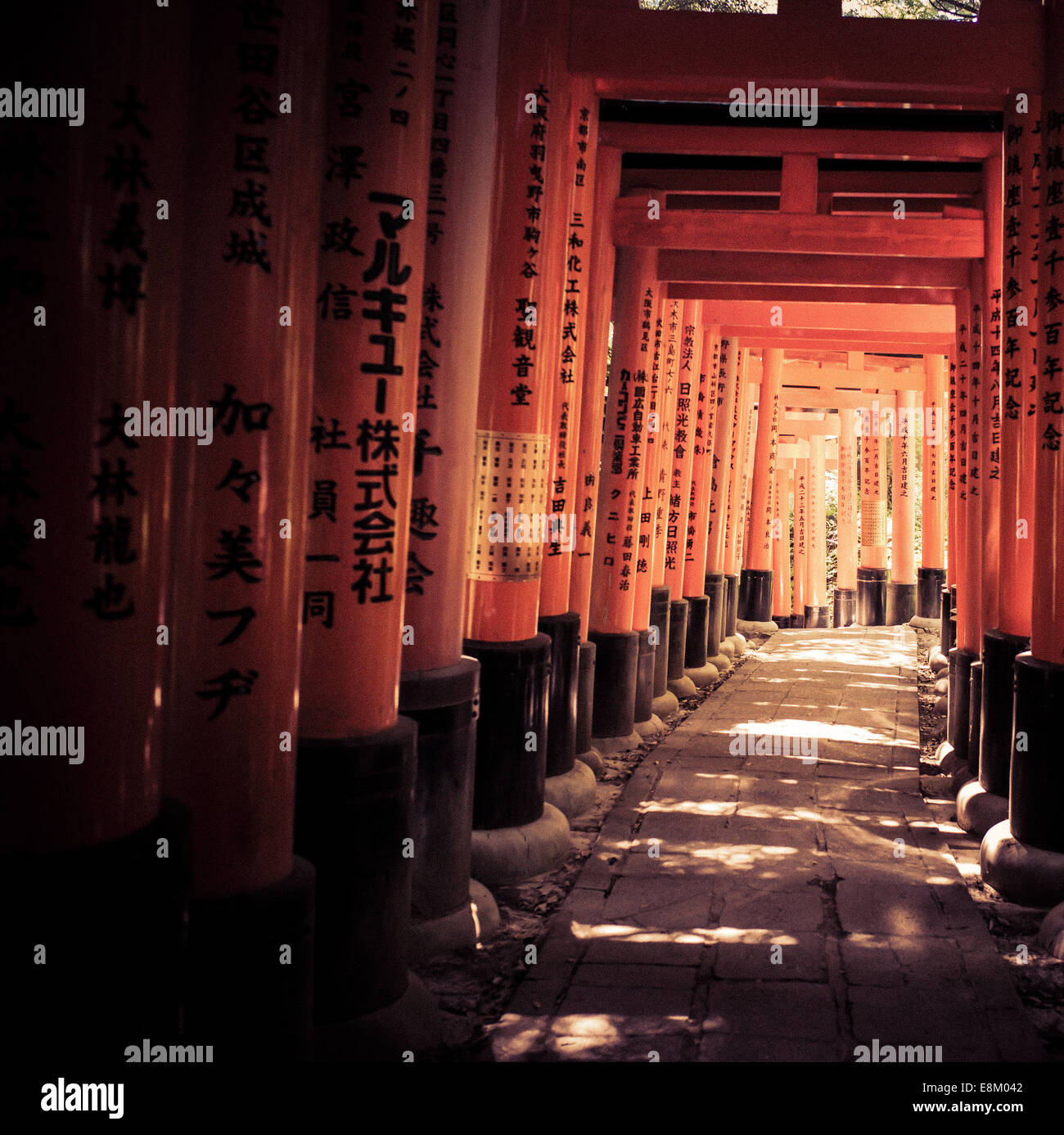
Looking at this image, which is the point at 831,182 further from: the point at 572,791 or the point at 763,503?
Result: the point at 763,503

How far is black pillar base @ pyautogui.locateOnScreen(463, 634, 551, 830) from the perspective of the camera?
18.0 ft

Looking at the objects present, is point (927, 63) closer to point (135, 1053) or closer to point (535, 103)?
point (535, 103)

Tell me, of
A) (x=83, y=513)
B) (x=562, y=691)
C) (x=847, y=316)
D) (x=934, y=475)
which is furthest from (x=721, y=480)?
(x=83, y=513)

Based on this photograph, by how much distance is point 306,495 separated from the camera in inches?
123

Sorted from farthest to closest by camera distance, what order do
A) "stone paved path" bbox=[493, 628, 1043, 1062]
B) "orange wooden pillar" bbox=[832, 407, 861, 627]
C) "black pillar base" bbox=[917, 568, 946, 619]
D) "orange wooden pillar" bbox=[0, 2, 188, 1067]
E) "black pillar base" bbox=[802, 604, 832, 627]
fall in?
"orange wooden pillar" bbox=[832, 407, 861, 627] < "black pillar base" bbox=[802, 604, 832, 627] < "black pillar base" bbox=[917, 568, 946, 619] < "stone paved path" bbox=[493, 628, 1043, 1062] < "orange wooden pillar" bbox=[0, 2, 188, 1067]

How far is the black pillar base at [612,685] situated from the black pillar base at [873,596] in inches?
534

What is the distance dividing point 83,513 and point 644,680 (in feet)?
25.0

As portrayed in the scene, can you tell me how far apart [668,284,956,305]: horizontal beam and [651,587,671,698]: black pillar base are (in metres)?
2.64

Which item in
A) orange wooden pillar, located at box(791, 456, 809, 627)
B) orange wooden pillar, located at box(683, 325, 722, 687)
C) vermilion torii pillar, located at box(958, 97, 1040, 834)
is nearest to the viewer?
vermilion torii pillar, located at box(958, 97, 1040, 834)

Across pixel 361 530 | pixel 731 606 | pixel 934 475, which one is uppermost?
pixel 934 475

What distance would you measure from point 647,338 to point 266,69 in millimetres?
6594

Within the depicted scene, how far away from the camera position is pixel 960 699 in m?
8.02

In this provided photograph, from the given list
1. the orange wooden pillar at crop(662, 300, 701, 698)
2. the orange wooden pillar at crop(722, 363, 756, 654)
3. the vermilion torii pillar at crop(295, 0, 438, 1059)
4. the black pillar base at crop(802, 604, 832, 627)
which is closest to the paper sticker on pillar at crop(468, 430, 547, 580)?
the vermilion torii pillar at crop(295, 0, 438, 1059)

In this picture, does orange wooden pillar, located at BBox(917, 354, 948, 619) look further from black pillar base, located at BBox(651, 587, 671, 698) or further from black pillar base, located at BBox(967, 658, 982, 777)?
black pillar base, located at BBox(967, 658, 982, 777)
